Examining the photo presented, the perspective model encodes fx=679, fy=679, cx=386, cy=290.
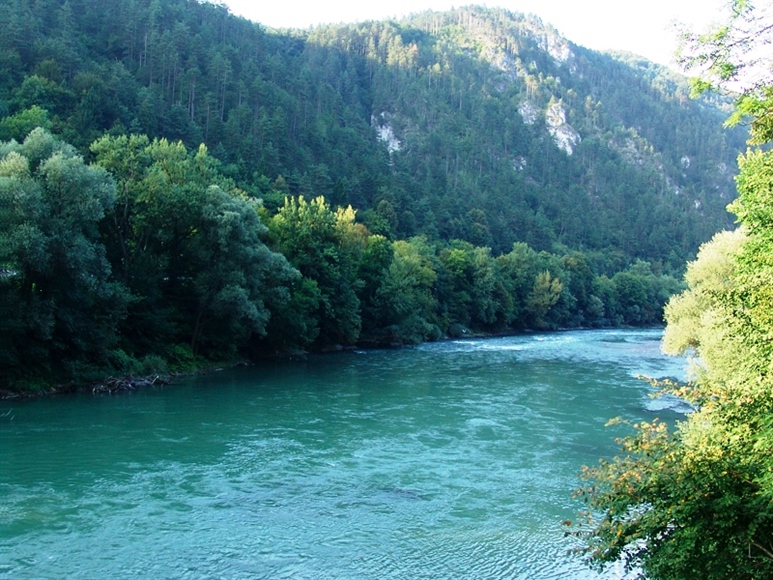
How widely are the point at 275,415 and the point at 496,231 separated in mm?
124992

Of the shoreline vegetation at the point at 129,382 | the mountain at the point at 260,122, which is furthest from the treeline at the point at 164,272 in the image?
the mountain at the point at 260,122

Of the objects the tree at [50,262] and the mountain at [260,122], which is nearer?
the tree at [50,262]

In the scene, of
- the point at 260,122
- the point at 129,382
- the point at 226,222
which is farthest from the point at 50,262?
the point at 260,122

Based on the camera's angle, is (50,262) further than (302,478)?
Yes

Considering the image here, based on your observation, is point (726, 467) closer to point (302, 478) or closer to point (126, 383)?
point (302, 478)

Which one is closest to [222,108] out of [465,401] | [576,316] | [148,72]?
[148,72]

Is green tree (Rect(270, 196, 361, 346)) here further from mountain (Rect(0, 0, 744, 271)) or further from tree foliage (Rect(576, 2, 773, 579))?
tree foliage (Rect(576, 2, 773, 579))

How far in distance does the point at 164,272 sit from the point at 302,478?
29577mm

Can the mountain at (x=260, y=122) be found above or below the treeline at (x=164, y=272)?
above

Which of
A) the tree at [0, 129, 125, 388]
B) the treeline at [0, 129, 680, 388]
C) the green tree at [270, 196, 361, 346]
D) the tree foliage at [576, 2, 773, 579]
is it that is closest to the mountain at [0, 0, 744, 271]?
the green tree at [270, 196, 361, 346]

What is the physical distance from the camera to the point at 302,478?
22.4 metres

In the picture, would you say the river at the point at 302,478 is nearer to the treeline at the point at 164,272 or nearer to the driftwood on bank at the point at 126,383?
the driftwood on bank at the point at 126,383

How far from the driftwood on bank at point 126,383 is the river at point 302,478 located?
45.8 inches

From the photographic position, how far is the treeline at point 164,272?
34.1 metres
